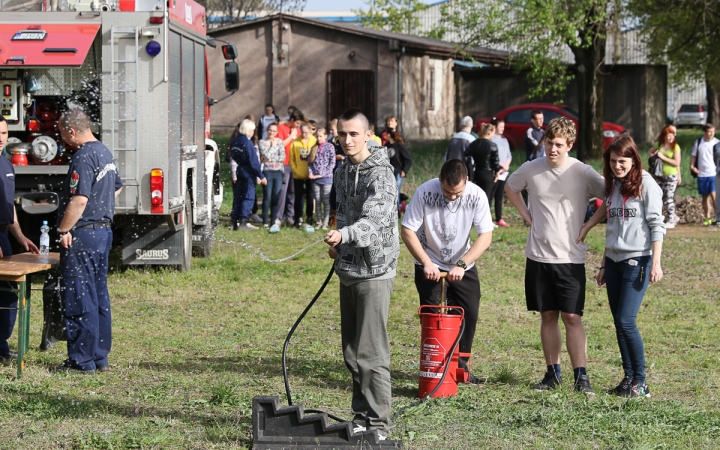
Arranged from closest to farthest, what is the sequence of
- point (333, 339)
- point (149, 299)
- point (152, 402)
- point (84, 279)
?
point (152, 402) → point (84, 279) → point (333, 339) → point (149, 299)

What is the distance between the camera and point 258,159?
50.7 feet

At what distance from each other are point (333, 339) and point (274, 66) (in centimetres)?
2483

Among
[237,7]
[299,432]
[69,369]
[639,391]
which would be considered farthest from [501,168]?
[237,7]

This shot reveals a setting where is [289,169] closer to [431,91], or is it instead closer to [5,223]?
[5,223]

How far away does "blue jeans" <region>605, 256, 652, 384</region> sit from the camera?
6512mm

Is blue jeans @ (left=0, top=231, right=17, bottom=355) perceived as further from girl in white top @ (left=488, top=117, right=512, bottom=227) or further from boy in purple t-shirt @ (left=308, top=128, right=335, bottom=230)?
girl in white top @ (left=488, top=117, right=512, bottom=227)

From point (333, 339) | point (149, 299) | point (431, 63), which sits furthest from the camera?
point (431, 63)

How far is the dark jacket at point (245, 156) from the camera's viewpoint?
15273 mm

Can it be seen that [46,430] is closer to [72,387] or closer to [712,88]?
[72,387]

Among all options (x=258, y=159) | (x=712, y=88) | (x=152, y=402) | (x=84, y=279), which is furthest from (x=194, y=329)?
(x=712, y=88)

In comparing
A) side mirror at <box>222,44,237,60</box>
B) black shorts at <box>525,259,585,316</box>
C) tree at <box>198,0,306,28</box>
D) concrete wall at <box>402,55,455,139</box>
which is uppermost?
tree at <box>198,0,306,28</box>

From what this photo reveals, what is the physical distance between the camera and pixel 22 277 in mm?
6789

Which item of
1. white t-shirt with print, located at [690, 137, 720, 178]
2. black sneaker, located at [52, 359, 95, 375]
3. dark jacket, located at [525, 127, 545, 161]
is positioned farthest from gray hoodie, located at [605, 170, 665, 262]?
white t-shirt with print, located at [690, 137, 720, 178]

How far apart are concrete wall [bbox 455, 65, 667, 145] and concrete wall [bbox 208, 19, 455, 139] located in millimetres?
1970
